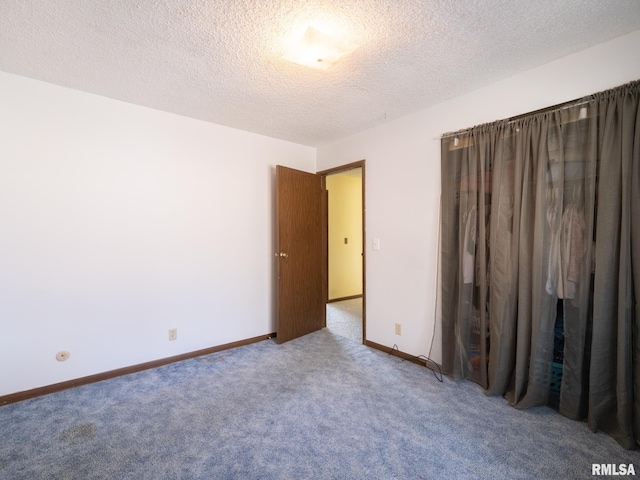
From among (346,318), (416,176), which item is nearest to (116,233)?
(416,176)

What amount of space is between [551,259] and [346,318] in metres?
2.88

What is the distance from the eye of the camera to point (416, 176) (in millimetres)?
2875

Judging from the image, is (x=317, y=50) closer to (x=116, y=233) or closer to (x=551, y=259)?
(x=551, y=259)

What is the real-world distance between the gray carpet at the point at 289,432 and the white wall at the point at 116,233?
40 cm

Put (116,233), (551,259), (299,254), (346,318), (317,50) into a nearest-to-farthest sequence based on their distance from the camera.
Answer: (317,50)
(551,259)
(116,233)
(299,254)
(346,318)

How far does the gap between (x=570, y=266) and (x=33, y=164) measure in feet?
12.9

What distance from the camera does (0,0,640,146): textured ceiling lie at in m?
1.57

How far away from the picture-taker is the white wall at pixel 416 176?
201 centimetres

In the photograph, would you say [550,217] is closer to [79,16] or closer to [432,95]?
[432,95]

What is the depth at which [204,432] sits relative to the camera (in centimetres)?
188

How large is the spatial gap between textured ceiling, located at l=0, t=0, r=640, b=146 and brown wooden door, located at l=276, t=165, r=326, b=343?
108 cm

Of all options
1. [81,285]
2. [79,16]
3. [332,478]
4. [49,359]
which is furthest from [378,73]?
[49,359]

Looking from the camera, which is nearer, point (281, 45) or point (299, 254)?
point (281, 45)

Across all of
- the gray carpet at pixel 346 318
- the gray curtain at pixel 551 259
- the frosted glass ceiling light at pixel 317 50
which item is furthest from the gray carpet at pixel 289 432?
the frosted glass ceiling light at pixel 317 50
